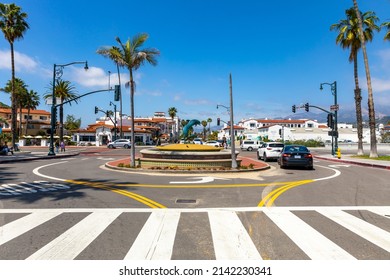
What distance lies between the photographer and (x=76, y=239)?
491 centimetres

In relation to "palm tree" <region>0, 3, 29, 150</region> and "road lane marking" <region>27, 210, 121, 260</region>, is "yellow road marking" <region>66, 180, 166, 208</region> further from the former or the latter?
"palm tree" <region>0, 3, 29, 150</region>

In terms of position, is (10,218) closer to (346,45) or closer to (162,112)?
(346,45)

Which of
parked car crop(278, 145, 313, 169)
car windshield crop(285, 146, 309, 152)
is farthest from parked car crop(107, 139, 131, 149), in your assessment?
parked car crop(278, 145, 313, 169)

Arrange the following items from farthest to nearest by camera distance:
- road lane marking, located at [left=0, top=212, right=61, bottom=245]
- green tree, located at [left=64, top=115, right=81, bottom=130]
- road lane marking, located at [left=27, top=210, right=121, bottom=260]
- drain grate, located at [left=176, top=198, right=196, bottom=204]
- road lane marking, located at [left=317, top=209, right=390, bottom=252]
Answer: green tree, located at [left=64, top=115, right=81, bottom=130] → drain grate, located at [left=176, top=198, right=196, bottom=204] → road lane marking, located at [left=0, top=212, right=61, bottom=245] → road lane marking, located at [left=317, top=209, right=390, bottom=252] → road lane marking, located at [left=27, top=210, right=121, bottom=260]

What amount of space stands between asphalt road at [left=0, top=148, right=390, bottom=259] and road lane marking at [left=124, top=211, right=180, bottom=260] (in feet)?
0.06

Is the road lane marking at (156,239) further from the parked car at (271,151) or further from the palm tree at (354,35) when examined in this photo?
the palm tree at (354,35)

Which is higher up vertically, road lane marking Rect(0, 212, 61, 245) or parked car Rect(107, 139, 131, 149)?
parked car Rect(107, 139, 131, 149)

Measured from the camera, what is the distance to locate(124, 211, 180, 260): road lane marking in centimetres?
421

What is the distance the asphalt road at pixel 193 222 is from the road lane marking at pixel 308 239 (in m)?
0.02

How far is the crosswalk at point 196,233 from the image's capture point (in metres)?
4.30

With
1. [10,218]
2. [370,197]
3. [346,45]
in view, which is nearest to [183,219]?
[10,218]

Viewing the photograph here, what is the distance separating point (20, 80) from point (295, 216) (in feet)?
266

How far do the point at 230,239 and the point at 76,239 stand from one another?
2.81 metres

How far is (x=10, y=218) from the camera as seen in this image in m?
6.22
